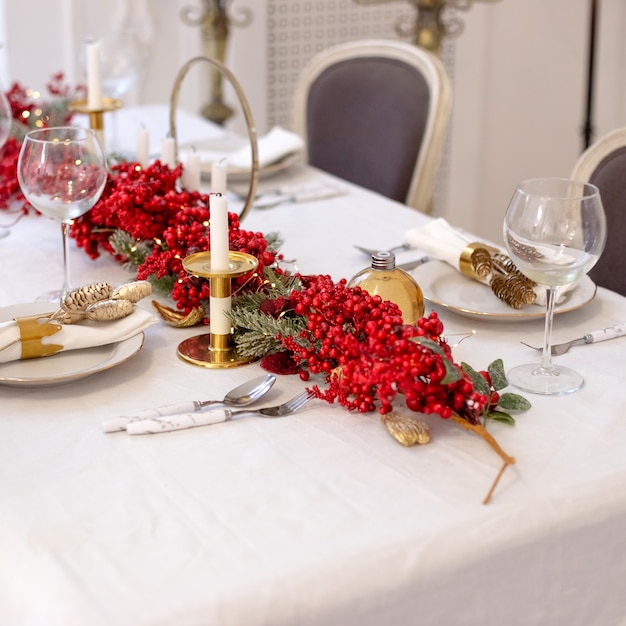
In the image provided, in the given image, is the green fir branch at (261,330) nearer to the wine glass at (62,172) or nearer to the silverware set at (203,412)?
the silverware set at (203,412)

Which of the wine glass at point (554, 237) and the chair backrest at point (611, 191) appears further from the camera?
the chair backrest at point (611, 191)

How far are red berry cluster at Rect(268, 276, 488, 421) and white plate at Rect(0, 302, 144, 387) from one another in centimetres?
18

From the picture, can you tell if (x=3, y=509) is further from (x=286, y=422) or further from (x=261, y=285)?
(x=261, y=285)

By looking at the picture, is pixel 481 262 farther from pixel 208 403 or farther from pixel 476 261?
pixel 208 403

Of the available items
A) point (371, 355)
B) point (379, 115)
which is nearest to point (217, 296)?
point (371, 355)

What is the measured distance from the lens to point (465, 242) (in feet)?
4.39

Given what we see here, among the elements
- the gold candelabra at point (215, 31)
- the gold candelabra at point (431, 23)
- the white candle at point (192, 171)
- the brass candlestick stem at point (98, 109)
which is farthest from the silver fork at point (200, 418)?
the gold candelabra at point (431, 23)

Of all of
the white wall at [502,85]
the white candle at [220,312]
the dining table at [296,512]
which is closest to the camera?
the dining table at [296,512]

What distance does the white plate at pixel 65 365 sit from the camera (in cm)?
99

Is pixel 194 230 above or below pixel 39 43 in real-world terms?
below

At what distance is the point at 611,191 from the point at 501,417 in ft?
2.42

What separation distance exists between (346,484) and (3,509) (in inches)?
11.3

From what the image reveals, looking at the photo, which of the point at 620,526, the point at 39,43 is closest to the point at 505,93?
the point at 39,43

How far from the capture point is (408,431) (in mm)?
899
